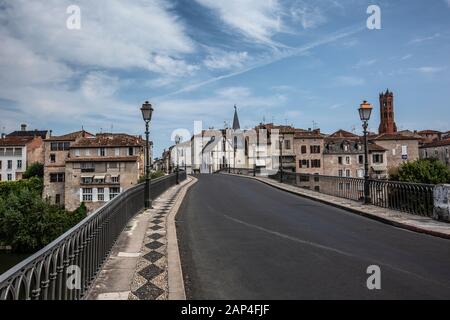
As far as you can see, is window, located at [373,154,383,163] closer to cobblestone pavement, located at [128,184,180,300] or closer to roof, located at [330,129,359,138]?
roof, located at [330,129,359,138]

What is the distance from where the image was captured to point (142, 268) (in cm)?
567

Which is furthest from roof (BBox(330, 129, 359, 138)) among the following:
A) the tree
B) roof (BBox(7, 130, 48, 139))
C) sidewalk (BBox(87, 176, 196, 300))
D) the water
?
roof (BBox(7, 130, 48, 139))

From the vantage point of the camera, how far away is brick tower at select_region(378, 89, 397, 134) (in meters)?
124

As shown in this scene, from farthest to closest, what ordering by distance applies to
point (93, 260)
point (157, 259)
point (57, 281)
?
point (157, 259)
point (93, 260)
point (57, 281)

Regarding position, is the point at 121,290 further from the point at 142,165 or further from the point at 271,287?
the point at 142,165

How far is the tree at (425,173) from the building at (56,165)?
5387 centimetres

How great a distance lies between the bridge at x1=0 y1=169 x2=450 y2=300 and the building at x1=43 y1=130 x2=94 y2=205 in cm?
5514

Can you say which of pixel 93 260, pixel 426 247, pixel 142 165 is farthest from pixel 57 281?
pixel 142 165

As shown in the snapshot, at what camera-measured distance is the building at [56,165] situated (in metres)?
60.3

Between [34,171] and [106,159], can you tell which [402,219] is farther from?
[34,171]

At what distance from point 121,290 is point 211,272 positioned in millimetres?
1512

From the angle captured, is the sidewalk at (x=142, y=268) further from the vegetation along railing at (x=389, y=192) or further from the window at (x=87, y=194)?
the window at (x=87, y=194)

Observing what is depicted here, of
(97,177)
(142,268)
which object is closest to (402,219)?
(142,268)
